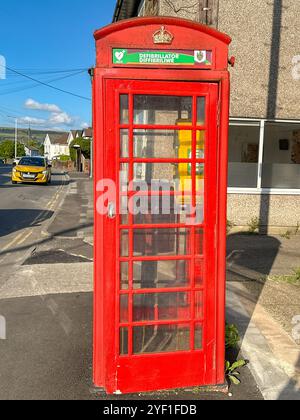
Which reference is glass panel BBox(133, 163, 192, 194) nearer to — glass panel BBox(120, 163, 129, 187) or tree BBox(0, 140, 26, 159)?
glass panel BBox(120, 163, 129, 187)

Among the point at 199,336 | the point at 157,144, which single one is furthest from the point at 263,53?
the point at 199,336

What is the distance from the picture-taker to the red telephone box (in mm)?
3043

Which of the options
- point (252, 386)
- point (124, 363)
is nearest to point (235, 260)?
point (252, 386)

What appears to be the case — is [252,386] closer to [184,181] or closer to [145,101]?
[184,181]

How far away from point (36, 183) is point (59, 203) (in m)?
9.64

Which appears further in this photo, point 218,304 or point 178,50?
point 218,304

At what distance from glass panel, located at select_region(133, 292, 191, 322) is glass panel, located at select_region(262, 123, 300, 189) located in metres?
7.69

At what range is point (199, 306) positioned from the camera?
11.0ft

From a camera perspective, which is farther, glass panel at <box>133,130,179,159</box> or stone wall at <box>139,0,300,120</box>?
stone wall at <box>139,0,300,120</box>

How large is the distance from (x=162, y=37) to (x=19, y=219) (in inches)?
398

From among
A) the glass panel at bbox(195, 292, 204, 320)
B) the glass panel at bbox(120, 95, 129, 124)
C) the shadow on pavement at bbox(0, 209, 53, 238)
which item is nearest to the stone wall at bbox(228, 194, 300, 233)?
the shadow on pavement at bbox(0, 209, 53, 238)

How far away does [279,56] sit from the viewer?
9977mm

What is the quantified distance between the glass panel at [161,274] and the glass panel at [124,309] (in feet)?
0.46

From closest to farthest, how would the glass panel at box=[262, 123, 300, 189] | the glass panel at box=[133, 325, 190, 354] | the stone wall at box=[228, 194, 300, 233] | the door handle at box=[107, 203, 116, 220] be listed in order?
the door handle at box=[107, 203, 116, 220]
the glass panel at box=[133, 325, 190, 354]
the stone wall at box=[228, 194, 300, 233]
the glass panel at box=[262, 123, 300, 189]
